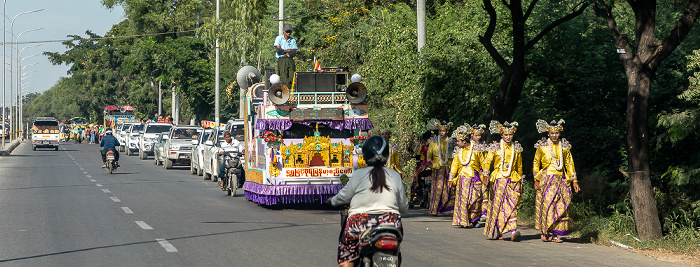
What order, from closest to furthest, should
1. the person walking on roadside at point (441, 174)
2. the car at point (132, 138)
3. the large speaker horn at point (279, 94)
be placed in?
the person walking on roadside at point (441, 174) → the large speaker horn at point (279, 94) → the car at point (132, 138)

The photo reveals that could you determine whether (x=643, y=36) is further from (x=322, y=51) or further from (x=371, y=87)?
(x=322, y=51)

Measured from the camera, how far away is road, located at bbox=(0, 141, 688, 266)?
1049 cm

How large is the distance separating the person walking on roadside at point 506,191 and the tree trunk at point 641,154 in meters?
1.59

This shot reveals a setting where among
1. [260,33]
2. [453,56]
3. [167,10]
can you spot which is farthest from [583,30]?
[167,10]

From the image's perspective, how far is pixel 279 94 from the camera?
1722cm

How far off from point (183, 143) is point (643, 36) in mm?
25239

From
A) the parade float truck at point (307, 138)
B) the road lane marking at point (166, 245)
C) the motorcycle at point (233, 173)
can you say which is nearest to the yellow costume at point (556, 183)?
the parade float truck at point (307, 138)

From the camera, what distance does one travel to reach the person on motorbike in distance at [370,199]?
6.64 m

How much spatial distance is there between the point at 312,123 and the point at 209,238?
5.61 m

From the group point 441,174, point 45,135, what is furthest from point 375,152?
point 45,135

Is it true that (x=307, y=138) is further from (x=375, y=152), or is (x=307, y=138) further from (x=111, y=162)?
(x=111, y=162)

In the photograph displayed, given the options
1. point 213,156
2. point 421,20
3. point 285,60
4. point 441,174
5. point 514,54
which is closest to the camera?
point 441,174

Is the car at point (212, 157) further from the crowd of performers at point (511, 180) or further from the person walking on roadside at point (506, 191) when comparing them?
the person walking on roadside at point (506, 191)

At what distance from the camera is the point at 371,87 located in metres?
26.3
